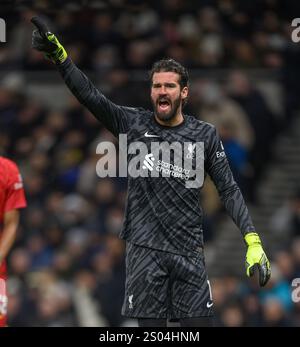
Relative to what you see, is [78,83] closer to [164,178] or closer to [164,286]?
[164,178]

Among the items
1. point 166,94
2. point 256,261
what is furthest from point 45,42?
point 256,261

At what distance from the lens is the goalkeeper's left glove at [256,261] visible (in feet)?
22.8

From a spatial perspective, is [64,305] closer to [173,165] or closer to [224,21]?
[224,21]

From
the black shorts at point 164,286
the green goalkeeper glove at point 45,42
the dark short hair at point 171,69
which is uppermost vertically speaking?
the green goalkeeper glove at point 45,42

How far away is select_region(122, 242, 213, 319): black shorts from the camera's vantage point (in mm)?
7098

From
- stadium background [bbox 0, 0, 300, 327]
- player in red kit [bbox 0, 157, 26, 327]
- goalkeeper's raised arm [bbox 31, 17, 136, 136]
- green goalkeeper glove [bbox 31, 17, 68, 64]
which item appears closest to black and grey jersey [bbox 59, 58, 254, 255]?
goalkeeper's raised arm [bbox 31, 17, 136, 136]

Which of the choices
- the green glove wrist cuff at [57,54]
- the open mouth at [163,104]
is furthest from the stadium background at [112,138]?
the green glove wrist cuff at [57,54]

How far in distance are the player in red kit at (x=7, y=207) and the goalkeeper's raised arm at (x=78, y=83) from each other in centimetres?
116

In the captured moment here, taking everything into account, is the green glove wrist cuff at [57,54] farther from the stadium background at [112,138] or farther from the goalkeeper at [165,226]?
the stadium background at [112,138]

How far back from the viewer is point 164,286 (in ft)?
23.4

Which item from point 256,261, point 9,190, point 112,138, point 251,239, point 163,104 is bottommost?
point 256,261

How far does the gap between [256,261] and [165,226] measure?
24.3 inches

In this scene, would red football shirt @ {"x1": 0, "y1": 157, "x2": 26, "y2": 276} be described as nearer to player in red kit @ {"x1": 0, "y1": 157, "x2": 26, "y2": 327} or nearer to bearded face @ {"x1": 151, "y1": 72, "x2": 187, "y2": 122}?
player in red kit @ {"x1": 0, "y1": 157, "x2": 26, "y2": 327}
